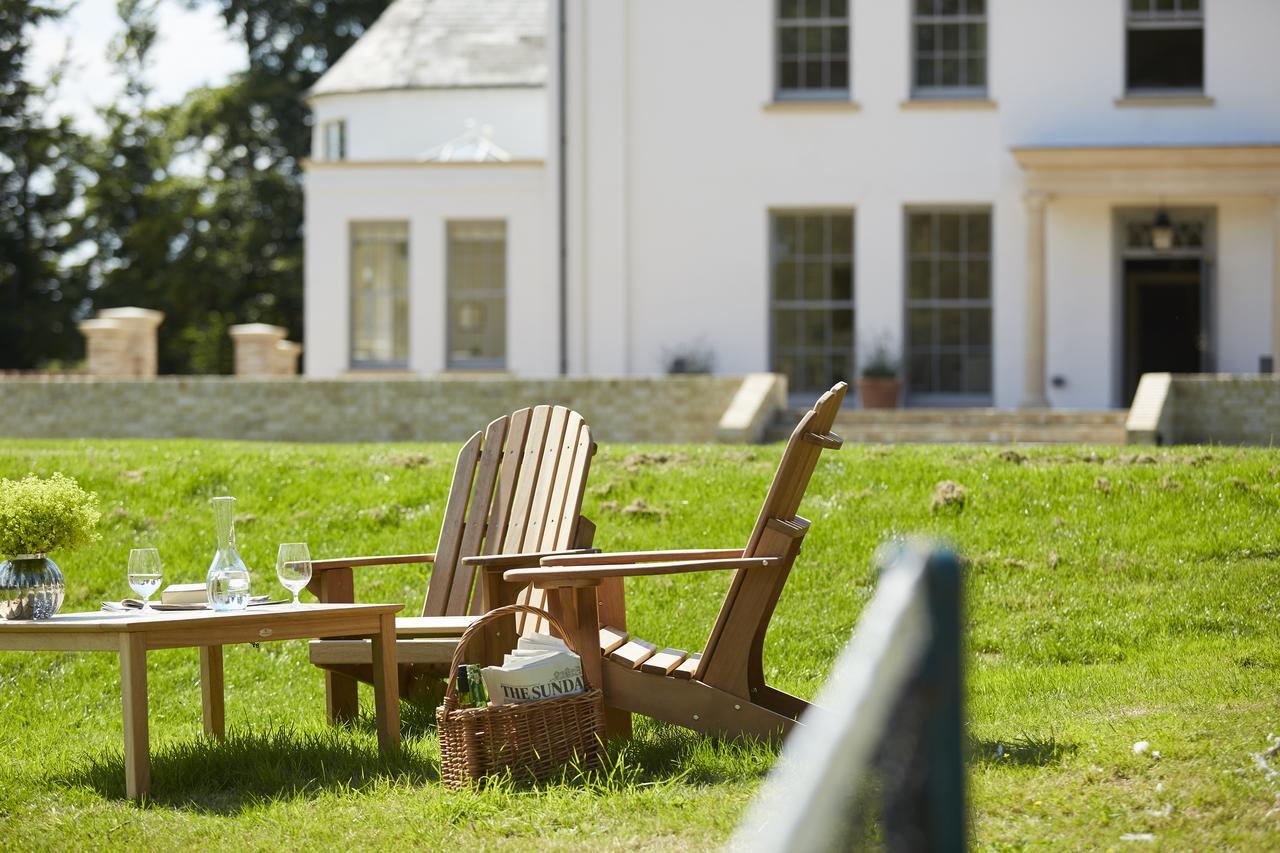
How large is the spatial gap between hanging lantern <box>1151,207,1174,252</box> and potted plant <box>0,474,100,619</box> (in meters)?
15.1

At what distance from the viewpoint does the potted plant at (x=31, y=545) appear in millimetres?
5094

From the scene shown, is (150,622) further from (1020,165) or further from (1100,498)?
(1020,165)

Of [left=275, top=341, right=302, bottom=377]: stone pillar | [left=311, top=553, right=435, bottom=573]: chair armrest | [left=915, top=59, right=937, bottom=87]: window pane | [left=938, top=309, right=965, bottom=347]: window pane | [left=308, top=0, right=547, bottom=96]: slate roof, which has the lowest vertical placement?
[left=311, top=553, right=435, bottom=573]: chair armrest

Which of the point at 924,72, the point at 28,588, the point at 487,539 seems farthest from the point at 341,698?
the point at 924,72

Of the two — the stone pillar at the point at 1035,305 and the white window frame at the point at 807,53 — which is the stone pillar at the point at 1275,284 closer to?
the stone pillar at the point at 1035,305

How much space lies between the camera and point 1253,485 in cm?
905

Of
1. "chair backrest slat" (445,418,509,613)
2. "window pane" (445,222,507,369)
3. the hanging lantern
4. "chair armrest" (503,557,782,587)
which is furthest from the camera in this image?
"window pane" (445,222,507,369)

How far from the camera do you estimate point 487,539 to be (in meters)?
6.50

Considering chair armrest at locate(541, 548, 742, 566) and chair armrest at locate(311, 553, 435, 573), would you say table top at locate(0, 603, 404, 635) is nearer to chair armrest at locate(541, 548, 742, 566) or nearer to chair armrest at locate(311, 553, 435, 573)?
chair armrest at locate(541, 548, 742, 566)

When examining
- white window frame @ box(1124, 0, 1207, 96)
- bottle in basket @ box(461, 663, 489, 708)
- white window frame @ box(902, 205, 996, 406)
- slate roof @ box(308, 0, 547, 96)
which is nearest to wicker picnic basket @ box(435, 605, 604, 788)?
bottle in basket @ box(461, 663, 489, 708)

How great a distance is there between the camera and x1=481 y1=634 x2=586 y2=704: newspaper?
15.5 feet

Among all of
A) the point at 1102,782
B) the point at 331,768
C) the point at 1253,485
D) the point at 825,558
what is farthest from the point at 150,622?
the point at 1253,485

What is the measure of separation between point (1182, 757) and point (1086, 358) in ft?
46.9

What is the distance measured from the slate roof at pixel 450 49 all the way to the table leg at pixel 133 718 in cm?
1843
